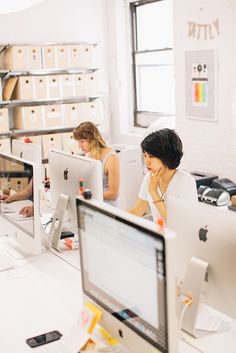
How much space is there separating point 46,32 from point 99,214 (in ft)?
14.6

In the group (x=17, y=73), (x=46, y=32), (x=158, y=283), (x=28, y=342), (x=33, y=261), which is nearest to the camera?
(x=158, y=283)

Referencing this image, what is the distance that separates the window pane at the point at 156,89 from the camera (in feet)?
18.4

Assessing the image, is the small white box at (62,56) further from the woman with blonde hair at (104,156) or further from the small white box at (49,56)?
the woman with blonde hair at (104,156)

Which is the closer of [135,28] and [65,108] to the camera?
[65,108]

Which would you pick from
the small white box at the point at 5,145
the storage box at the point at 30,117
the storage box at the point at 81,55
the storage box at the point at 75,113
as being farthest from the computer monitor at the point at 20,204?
the storage box at the point at 81,55

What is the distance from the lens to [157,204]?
2.87 metres

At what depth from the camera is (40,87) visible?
5375 millimetres

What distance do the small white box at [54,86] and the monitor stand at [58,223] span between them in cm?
287

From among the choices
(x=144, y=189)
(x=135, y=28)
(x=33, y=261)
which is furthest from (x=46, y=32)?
(x=33, y=261)

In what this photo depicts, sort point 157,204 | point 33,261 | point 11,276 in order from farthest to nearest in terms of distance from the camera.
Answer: point 157,204 → point 33,261 → point 11,276

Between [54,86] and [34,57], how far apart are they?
0.37 m

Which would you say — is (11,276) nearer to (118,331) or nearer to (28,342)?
(28,342)

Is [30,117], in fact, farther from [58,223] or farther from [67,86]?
[58,223]

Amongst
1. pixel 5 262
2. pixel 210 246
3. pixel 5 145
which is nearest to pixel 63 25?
pixel 5 145
